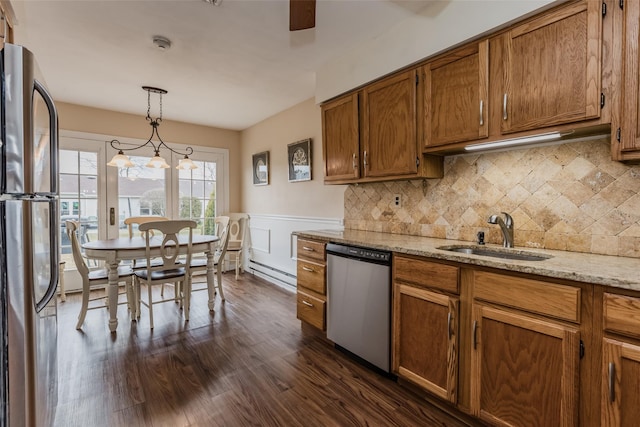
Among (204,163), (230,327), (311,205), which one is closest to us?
(230,327)

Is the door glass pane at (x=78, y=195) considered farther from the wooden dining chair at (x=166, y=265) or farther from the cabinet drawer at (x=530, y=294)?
the cabinet drawer at (x=530, y=294)

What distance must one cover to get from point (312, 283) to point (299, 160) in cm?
184

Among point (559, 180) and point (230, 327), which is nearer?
point (559, 180)

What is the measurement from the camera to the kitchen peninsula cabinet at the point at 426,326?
1744mm

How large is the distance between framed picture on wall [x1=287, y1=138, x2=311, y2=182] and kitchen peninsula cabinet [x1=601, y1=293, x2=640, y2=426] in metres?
3.10

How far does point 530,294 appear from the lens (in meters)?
1.43

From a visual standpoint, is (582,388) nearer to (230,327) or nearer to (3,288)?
(3,288)

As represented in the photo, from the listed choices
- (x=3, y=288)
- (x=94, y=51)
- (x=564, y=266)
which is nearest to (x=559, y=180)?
(x=564, y=266)

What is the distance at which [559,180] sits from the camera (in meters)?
1.86

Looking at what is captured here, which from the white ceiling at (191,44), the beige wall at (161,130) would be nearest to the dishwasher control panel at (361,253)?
the white ceiling at (191,44)

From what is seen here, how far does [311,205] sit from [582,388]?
119 inches

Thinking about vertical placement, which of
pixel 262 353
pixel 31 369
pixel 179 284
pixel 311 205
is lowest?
pixel 262 353

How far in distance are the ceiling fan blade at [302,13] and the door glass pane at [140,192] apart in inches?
145

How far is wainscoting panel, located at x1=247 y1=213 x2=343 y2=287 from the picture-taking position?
4.10 meters
